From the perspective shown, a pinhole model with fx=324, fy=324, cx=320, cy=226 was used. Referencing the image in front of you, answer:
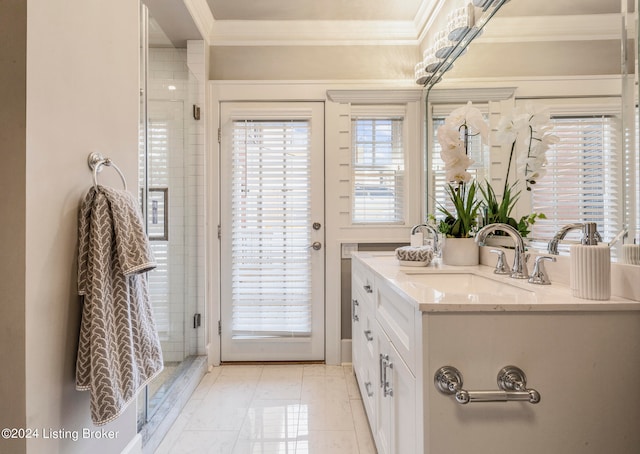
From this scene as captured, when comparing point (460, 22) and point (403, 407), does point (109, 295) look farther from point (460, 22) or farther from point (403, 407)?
point (460, 22)

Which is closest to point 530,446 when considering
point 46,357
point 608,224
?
point 608,224

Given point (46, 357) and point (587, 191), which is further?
point (587, 191)

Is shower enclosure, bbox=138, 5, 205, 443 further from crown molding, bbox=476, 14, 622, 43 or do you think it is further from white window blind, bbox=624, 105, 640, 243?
white window blind, bbox=624, 105, 640, 243

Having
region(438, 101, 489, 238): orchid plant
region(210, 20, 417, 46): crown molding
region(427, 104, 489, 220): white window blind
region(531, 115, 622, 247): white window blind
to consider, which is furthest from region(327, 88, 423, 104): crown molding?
region(531, 115, 622, 247): white window blind

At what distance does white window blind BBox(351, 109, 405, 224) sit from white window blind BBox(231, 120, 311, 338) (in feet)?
1.21

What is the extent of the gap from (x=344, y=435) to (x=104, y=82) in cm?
181

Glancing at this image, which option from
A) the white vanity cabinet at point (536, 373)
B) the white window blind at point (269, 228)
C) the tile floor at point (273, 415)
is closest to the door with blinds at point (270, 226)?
the white window blind at point (269, 228)

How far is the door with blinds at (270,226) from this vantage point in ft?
7.77

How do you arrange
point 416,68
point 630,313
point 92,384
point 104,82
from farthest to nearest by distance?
point 416,68 < point 104,82 < point 92,384 < point 630,313

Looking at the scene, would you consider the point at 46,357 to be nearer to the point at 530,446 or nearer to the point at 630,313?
the point at 530,446

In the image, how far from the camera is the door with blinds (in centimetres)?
237

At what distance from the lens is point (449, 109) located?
1.98 meters

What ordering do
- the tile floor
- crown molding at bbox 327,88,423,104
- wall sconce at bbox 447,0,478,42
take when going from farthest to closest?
crown molding at bbox 327,88,423,104 < wall sconce at bbox 447,0,478,42 < the tile floor

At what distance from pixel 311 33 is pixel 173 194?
5.00 feet
